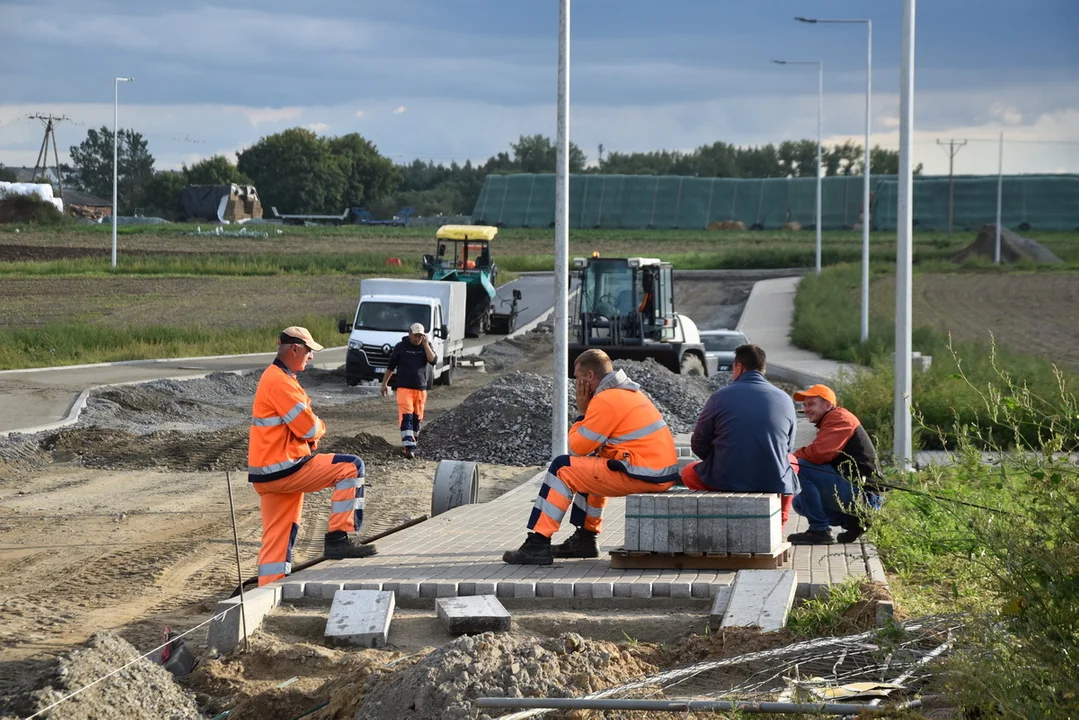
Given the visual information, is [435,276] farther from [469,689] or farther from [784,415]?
[469,689]

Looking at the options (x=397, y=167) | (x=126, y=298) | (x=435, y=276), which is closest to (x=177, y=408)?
(x=435, y=276)

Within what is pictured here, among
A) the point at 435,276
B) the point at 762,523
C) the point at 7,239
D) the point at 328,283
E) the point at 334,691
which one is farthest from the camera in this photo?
the point at 7,239

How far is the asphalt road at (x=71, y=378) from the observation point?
20703mm

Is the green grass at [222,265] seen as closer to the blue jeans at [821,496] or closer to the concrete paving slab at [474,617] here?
the blue jeans at [821,496]

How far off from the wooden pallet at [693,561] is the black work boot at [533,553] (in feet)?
1.48

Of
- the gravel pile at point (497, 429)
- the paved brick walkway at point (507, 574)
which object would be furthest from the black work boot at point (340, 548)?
the gravel pile at point (497, 429)

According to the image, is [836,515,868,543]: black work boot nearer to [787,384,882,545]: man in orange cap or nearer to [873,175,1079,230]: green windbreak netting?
[787,384,882,545]: man in orange cap

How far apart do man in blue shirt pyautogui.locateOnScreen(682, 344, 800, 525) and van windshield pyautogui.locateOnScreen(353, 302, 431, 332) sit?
64.9 ft

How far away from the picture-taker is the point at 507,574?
327 inches

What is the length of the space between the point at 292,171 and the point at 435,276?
289 ft

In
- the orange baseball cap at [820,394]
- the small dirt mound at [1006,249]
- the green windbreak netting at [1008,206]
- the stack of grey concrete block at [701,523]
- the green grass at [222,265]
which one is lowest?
the stack of grey concrete block at [701,523]

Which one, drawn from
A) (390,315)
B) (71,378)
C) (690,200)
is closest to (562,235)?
(390,315)

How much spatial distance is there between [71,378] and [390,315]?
6799 millimetres

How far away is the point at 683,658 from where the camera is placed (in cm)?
670
